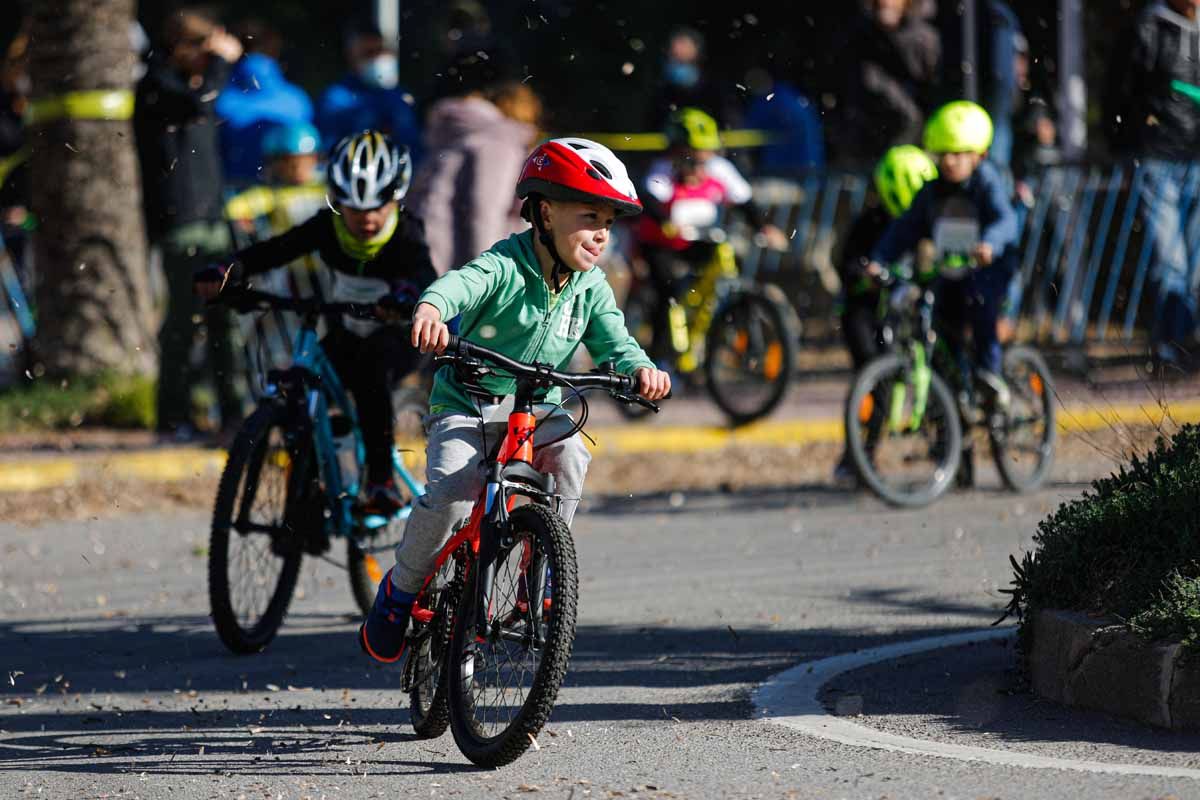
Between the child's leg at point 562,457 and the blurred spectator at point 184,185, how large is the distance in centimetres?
692

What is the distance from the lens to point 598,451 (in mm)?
12055

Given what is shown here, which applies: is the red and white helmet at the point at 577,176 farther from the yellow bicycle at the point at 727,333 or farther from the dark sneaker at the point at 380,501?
the yellow bicycle at the point at 727,333

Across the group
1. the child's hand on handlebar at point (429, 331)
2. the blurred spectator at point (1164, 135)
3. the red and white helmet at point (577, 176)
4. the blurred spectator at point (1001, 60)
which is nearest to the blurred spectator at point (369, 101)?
the blurred spectator at point (1001, 60)

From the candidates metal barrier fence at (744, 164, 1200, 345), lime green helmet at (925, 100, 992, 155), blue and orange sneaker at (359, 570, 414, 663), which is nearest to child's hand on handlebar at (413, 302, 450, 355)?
blue and orange sneaker at (359, 570, 414, 663)

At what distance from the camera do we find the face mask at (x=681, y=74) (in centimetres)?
1579

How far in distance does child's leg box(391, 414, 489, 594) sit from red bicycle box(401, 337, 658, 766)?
0.06m

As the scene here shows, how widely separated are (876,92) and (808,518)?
5264 mm

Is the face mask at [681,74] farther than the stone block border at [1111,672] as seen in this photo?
Yes

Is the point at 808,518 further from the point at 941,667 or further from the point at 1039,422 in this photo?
the point at 941,667

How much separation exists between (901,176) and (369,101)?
12.6ft

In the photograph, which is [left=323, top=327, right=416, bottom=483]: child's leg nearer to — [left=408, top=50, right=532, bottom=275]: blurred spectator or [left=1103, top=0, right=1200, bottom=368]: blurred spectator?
[left=408, top=50, right=532, bottom=275]: blurred spectator

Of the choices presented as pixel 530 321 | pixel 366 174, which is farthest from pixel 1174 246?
pixel 530 321

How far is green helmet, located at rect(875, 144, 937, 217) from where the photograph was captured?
34.2ft

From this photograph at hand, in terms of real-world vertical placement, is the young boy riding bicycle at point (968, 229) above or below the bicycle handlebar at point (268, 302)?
above
